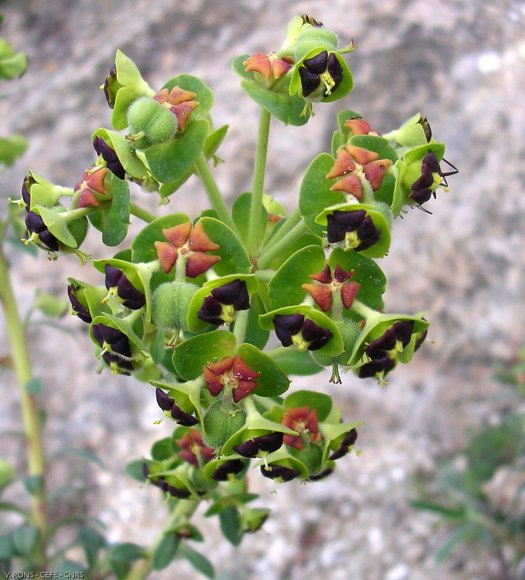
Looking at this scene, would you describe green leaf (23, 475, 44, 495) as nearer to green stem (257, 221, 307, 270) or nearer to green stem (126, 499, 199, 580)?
green stem (126, 499, 199, 580)

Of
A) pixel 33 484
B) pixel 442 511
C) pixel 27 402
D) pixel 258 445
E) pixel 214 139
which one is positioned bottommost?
pixel 442 511

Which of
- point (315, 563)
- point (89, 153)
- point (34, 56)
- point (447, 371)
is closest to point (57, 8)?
point (34, 56)

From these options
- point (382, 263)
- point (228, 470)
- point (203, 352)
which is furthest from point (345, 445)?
point (382, 263)

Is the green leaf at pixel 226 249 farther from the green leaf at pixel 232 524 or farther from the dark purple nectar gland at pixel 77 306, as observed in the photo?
the green leaf at pixel 232 524

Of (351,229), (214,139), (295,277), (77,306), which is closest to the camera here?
(351,229)

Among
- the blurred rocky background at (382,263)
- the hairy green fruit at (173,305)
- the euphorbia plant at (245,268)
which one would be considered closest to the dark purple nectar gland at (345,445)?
the euphorbia plant at (245,268)

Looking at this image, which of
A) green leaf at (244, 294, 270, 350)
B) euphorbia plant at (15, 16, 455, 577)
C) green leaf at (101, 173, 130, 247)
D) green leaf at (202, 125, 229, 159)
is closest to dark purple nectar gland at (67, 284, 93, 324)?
euphorbia plant at (15, 16, 455, 577)

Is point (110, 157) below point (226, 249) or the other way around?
the other way around

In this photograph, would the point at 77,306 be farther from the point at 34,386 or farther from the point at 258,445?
the point at 34,386
